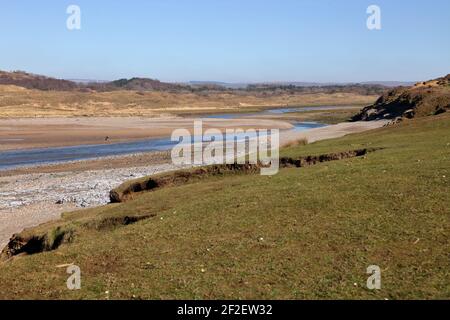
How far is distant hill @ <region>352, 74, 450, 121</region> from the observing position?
54.3 metres

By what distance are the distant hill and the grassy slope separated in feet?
119

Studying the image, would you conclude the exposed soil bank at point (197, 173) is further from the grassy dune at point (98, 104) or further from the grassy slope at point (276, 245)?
the grassy dune at point (98, 104)

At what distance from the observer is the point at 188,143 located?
6681cm

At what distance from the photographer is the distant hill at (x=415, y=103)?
54.3m

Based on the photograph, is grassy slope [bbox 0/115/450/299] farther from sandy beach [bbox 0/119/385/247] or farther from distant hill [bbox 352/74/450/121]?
distant hill [bbox 352/74/450/121]

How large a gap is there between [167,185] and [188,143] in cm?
4055

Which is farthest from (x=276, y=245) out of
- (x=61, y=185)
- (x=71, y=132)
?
Answer: (x=71, y=132)

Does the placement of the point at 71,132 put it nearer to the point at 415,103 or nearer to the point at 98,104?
the point at 415,103

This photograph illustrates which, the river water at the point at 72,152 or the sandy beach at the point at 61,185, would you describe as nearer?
the sandy beach at the point at 61,185

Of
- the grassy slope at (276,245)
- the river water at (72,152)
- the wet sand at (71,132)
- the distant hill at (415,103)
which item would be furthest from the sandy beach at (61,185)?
the wet sand at (71,132)

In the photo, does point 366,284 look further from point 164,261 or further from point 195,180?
point 195,180

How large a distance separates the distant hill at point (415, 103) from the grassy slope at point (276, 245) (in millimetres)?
36384

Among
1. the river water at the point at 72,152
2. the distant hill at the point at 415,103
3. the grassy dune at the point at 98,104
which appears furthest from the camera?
the grassy dune at the point at 98,104

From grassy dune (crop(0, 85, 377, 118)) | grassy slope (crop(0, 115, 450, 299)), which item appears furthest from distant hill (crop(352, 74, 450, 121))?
grassy dune (crop(0, 85, 377, 118))
